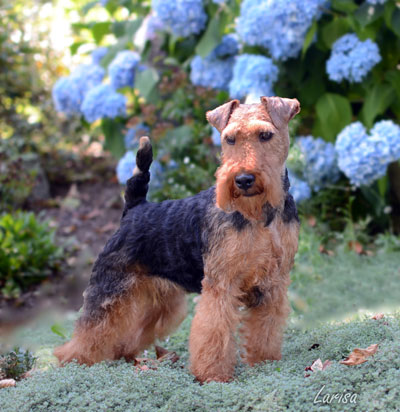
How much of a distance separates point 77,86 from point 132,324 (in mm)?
4386

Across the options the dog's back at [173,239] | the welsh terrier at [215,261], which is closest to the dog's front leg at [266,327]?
the welsh terrier at [215,261]

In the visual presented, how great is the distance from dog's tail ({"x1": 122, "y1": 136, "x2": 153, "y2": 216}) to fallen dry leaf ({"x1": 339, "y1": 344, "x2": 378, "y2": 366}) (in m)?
1.67

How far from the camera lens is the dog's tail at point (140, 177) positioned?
11.6 feet

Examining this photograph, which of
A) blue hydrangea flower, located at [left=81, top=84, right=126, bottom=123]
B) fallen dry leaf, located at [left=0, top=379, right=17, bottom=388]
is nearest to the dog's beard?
fallen dry leaf, located at [left=0, top=379, right=17, bottom=388]

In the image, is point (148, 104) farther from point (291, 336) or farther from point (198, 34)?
point (291, 336)

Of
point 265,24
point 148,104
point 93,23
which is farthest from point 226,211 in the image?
point 93,23

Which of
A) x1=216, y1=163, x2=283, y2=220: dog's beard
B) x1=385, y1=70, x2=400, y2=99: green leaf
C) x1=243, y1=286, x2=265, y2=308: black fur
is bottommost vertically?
x1=243, y1=286, x2=265, y2=308: black fur

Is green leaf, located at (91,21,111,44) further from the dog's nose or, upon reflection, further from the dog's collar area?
the dog's nose

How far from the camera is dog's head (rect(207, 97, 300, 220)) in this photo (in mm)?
2752

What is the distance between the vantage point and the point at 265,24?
5.50 meters

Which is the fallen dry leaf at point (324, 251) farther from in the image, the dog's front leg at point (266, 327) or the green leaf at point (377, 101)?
the dog's front leg at point (266, 327)

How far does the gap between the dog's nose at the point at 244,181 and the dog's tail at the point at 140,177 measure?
0.99 m

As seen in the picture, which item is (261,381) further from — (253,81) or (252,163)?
(253,81)

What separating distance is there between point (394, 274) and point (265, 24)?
2764mm
